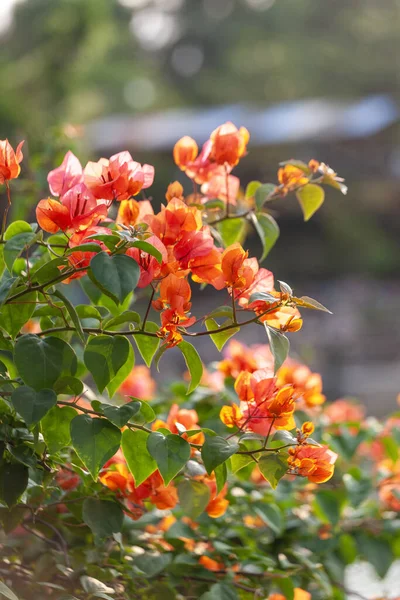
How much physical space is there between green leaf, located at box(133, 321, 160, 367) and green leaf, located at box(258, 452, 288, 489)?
0.08 meters

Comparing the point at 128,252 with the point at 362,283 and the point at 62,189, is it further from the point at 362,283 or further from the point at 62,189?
the point at 362,283

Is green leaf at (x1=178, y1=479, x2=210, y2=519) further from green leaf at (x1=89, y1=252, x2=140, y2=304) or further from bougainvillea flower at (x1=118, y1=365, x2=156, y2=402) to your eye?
bougainvillea flower at (x1=118, y1=365, x2=156, y2=402)

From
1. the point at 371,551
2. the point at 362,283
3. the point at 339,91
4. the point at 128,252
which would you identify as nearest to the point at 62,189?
the point at 128,252

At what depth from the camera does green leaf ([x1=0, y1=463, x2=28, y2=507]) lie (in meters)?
0.36

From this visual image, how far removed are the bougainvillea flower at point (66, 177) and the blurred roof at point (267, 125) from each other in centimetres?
424

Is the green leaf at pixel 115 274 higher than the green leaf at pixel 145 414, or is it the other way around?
the green leaf at pixel 115 274

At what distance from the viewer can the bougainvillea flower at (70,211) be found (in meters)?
0.37

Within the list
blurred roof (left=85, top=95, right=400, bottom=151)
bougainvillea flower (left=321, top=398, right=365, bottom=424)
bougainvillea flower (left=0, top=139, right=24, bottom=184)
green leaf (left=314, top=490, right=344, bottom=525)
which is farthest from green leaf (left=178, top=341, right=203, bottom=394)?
blurred roof (left=85, top=95, right=400, bottom=151)

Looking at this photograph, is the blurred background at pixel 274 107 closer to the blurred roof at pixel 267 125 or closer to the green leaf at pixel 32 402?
the blurred roof at pixel 267 125

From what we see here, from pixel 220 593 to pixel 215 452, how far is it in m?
0.12

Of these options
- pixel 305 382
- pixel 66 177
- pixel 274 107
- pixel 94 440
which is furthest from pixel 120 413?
pixel 274 107

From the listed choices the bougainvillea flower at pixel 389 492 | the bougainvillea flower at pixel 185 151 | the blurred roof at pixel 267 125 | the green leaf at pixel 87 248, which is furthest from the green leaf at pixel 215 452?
the blurred roof at pixel 267 125

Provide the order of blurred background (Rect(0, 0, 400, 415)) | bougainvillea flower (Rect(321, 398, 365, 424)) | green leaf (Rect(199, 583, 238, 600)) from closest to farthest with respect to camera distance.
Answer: green leaf (Rect(199, 583, 238, 600)), bougainvillea flower (Rect(321, 398, 365, 424)), blurred background (Rect(0, 0, 400, 415))

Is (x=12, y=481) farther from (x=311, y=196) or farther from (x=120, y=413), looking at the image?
(x=311, y=196)
